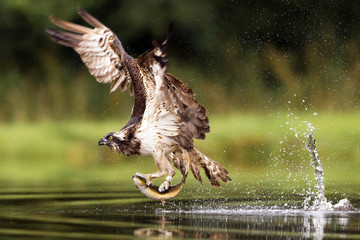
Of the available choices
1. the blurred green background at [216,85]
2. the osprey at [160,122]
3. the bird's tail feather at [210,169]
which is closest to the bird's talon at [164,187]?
the osprey at [160,122]

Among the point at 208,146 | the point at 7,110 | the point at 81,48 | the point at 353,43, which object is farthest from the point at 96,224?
the point at 353,43

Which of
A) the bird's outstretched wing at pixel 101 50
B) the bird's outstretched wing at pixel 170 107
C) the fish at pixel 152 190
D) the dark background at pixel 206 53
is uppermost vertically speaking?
the dark background at pixel 206 53

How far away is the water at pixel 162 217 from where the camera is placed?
35.6ft

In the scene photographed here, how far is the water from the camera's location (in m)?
10.8

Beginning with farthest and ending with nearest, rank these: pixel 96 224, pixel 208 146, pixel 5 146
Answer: pixel 5 146 → pixel 208 146 → pixel 96 224

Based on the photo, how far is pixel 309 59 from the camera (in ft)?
87.9

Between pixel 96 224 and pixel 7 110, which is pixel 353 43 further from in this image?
pixel 96 224

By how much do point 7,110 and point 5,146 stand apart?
2.76 m

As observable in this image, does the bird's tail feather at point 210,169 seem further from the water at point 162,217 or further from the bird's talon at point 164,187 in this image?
the bird's talon at point 164,187

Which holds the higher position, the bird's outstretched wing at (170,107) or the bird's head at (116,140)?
the bird's outstretched wing at (170,107)

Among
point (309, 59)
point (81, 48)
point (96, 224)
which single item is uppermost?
point (309, 59)

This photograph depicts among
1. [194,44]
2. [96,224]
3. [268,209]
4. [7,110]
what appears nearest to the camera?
[96,224]

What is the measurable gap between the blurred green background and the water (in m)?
3.70

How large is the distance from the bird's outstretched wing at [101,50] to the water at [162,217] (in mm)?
1575
